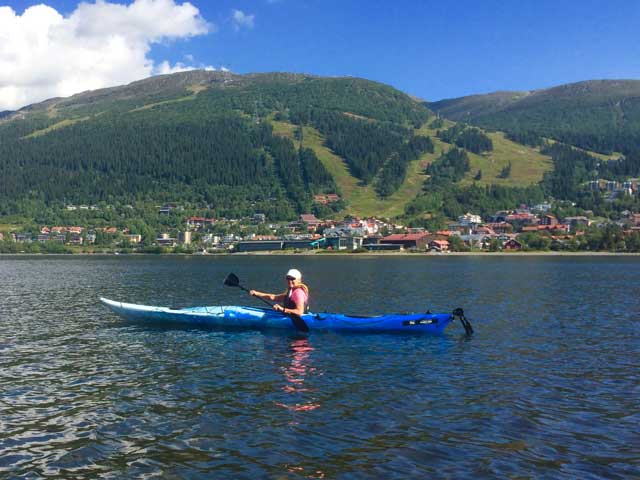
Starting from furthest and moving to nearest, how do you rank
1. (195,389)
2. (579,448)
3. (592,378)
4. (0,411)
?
(592,378), (195,389), (0,411), (579,448)

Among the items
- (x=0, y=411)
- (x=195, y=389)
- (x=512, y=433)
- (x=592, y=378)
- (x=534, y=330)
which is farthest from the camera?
(x=534, y=330)

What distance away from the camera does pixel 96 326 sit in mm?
33812

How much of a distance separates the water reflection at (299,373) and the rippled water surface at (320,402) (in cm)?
9

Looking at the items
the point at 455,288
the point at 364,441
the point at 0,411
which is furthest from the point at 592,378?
the point at 455,288

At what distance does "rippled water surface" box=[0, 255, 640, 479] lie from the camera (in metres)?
13.0

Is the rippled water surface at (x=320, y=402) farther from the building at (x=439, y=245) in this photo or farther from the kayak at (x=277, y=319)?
the building at (x=439, y=245)

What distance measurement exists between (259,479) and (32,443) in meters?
5.71

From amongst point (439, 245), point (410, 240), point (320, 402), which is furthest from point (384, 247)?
point (320, 402)

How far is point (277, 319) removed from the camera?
3039cm

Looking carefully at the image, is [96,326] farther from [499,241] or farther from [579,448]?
[499,241]

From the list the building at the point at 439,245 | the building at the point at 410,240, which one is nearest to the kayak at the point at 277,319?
the building at the point at 439,245

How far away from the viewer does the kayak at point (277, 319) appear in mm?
29281

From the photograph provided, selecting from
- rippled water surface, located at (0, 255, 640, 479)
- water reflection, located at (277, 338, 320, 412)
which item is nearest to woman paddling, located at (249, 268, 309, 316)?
rippled water surface, located at (0, 255, 640, 479)

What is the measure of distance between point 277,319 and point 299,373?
895 centimetres
